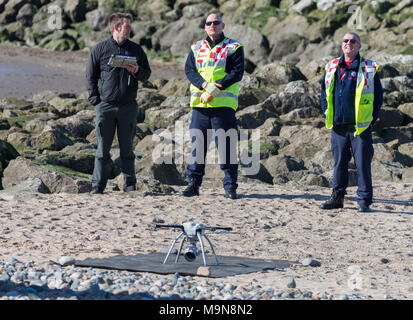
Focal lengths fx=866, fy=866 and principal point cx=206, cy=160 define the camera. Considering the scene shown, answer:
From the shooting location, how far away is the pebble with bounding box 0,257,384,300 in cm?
505

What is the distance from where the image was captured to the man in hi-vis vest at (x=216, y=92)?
29.6ft

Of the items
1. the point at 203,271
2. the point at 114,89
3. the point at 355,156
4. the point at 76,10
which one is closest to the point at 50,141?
the point at 114,89

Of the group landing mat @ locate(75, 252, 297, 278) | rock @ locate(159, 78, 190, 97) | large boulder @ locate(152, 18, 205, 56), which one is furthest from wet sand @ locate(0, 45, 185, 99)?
landing mat @ locate(75, 252, 297, 278)

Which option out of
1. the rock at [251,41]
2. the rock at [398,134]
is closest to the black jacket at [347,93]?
the rock at [398,134]

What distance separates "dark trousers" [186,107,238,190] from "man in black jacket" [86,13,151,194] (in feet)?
2.33

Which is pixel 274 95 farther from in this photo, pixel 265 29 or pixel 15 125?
Answer: pixel 265 29

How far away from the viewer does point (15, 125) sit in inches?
616

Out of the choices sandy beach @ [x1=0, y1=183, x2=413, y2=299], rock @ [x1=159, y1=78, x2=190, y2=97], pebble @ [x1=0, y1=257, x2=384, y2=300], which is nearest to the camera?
pebble @ [x1=0, y1=257, x2=384, y2=300]

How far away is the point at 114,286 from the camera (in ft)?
17.4

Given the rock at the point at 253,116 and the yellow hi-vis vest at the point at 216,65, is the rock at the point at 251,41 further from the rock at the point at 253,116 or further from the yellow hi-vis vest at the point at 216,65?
the yellow hi-vis vest at the point at 216,65

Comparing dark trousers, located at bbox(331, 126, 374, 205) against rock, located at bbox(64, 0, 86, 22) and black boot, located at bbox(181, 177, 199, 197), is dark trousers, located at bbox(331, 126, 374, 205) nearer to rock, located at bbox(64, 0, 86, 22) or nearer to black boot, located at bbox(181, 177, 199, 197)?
black boot, located at bbox(181, 177, 199, 197)

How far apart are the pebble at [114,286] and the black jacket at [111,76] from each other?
358cm

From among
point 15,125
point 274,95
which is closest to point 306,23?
point 274,95

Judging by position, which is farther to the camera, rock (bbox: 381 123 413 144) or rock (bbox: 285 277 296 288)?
rock (bbox: 381 123 413 144)
